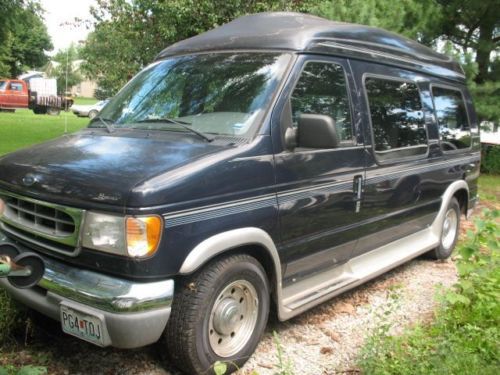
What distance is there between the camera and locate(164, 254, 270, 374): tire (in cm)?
306

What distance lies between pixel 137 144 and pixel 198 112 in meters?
0.58

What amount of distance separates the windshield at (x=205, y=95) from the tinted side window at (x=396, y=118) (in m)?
1.20

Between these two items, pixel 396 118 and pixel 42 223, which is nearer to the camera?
pixel 42 223

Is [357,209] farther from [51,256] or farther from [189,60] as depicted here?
[51,256]

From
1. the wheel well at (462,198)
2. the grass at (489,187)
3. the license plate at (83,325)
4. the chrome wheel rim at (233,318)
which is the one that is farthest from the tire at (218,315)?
the grass at (489,187)

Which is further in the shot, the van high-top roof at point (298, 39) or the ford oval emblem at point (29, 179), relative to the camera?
the van high-top roof at point (298, 39)

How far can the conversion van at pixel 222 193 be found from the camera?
9.45ft

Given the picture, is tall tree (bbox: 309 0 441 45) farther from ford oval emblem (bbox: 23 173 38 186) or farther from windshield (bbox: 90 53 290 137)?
ford oval emblem (bbox: 23 173 38 186)

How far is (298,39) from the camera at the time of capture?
3.88m

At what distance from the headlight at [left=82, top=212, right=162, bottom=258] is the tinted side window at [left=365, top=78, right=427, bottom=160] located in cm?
240

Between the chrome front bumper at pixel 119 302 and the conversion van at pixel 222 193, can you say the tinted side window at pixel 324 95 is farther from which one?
the chrome front bumper at pixel 119 302

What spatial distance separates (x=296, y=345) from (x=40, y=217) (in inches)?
79.7

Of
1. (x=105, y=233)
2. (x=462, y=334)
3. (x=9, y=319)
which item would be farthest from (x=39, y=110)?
(x=462, y=334)

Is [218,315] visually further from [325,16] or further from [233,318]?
[325,16]
